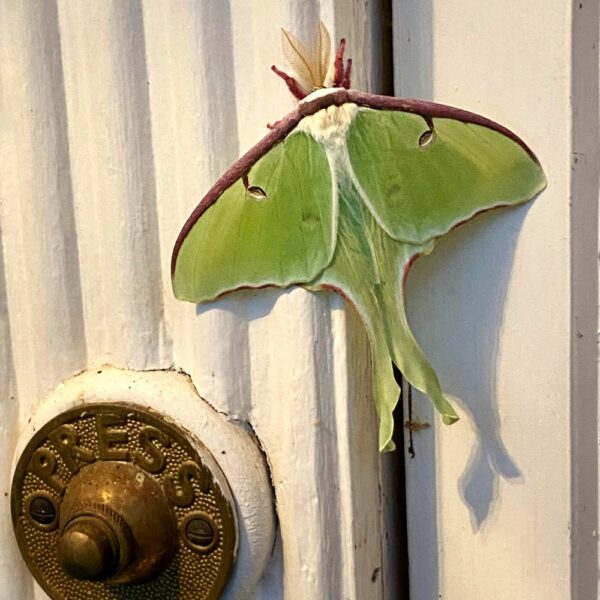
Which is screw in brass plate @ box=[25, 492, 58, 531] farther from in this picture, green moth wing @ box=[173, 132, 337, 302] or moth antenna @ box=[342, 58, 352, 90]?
moth antenna @ box=[342, 58, 352, 90]

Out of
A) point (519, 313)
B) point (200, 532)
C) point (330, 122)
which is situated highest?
point (330, 122)

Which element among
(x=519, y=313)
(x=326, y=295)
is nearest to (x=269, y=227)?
(x=326, y=295)

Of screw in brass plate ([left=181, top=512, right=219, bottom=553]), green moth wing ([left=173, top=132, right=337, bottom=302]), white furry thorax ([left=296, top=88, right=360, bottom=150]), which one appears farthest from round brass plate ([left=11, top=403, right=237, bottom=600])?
white furry thorax ([left=296, top=88, right=360, bottom=150])

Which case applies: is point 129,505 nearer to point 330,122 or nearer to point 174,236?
point 174,236

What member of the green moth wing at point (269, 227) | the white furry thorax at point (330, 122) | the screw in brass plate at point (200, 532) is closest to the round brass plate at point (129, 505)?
the screw in brass plate at point (200, 532)

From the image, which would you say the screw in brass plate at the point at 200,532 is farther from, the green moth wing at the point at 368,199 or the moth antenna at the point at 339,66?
the moth antenna at the point at 339,66

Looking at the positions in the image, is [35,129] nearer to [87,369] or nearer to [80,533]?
[87,369]
